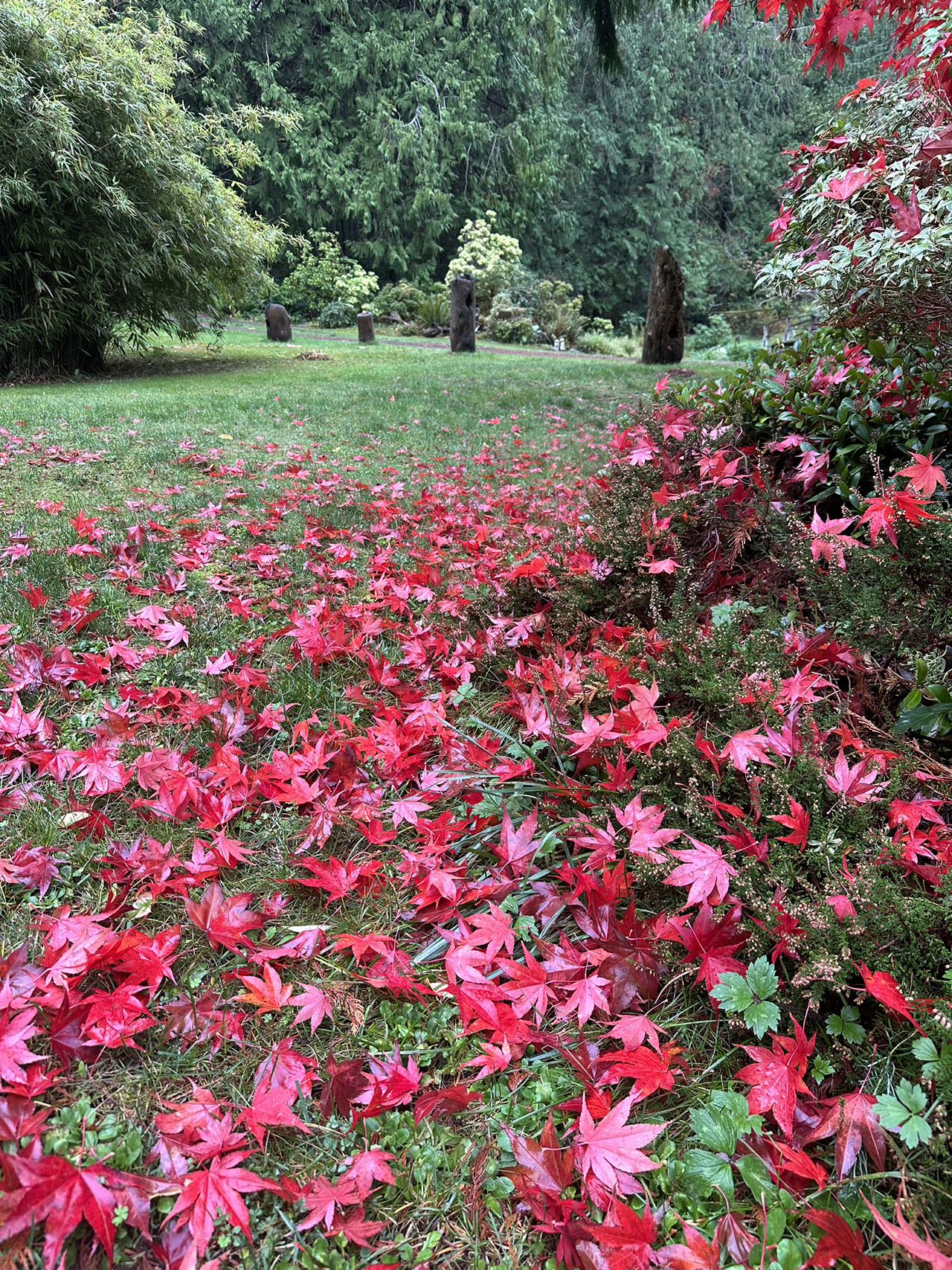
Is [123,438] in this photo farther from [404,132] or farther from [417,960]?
[404,132]

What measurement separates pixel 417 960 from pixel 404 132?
72.8 feet

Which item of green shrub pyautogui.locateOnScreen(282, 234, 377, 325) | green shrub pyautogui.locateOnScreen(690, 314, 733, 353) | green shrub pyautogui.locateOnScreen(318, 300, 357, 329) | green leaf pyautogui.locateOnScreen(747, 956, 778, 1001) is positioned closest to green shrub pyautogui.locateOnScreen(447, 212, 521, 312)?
green shrub pyautogui.locateOnScreen(282, 234, 377, 325)

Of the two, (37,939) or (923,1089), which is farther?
(37,939)

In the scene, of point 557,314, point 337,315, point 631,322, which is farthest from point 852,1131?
point 631,322

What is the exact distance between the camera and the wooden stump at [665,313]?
8977 millimetres

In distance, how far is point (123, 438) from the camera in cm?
526

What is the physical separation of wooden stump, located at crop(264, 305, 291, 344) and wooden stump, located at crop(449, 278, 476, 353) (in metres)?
3.60

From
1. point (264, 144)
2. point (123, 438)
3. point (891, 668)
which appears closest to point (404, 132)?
point (264, 144)

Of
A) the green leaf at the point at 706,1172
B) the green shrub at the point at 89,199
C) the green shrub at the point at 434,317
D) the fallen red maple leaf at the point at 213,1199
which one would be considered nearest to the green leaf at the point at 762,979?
the green leaf at the point at 706,1172

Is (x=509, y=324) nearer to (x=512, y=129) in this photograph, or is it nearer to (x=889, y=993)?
(x=512, y=129)

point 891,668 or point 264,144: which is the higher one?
point 264,144

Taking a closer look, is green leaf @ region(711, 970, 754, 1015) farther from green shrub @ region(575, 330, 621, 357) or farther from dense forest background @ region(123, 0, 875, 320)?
dense forest background @ region(123, 0, 875, 320)

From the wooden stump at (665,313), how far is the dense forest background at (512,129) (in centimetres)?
1008

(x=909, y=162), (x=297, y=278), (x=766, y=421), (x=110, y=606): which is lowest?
(x=110, y=606)
